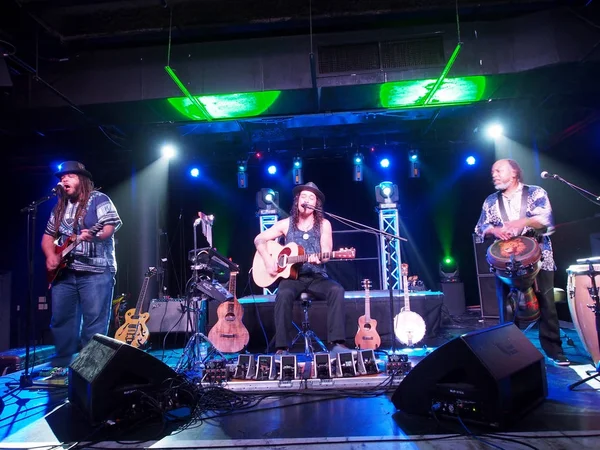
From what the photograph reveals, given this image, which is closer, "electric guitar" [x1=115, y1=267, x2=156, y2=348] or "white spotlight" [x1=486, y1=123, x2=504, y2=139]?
"electric guitar" [x1=115, y1=267, x2=156, y2=348]

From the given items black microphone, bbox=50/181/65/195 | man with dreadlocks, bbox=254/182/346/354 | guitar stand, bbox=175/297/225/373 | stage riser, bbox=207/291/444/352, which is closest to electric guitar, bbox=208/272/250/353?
guitar stand, bbox=175/297/225/373

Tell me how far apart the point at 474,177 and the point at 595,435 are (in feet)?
30.9

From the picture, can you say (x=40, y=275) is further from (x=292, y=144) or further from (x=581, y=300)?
(x=581, y=300)

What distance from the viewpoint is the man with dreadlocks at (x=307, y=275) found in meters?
4.39

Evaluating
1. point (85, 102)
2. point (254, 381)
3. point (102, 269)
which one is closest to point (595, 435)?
point (254, 381)

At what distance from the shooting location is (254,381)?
3484 millimetres

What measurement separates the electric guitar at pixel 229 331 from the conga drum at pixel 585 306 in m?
3.77

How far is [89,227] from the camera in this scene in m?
4.20

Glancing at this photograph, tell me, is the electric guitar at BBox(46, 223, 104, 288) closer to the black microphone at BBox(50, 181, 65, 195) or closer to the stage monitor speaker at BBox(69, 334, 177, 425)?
the black microphone at BBox(50, 181, 65, 195)

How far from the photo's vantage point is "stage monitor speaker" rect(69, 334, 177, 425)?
2527mm

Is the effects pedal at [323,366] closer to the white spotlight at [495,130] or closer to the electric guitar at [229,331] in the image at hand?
the electric guitar at [229,331]

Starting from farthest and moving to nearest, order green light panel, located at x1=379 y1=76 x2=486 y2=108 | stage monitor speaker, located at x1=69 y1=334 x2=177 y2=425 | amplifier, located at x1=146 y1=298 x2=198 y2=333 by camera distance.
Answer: amplifier, located at x1=146 y1=298 x2=198 y2=333 → green light panel, located at x1=379 y1=76 x2=486 y2=108 → stage monitor speaker, located at x1=69 y1=334 x2=177 y2=425

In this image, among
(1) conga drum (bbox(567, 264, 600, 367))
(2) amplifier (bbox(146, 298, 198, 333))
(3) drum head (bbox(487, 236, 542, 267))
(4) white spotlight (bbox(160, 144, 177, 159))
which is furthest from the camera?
(4) white spotlight (bbox(160, 144, 177, 159))

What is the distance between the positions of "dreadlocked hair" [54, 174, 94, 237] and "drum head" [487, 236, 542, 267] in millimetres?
4381
